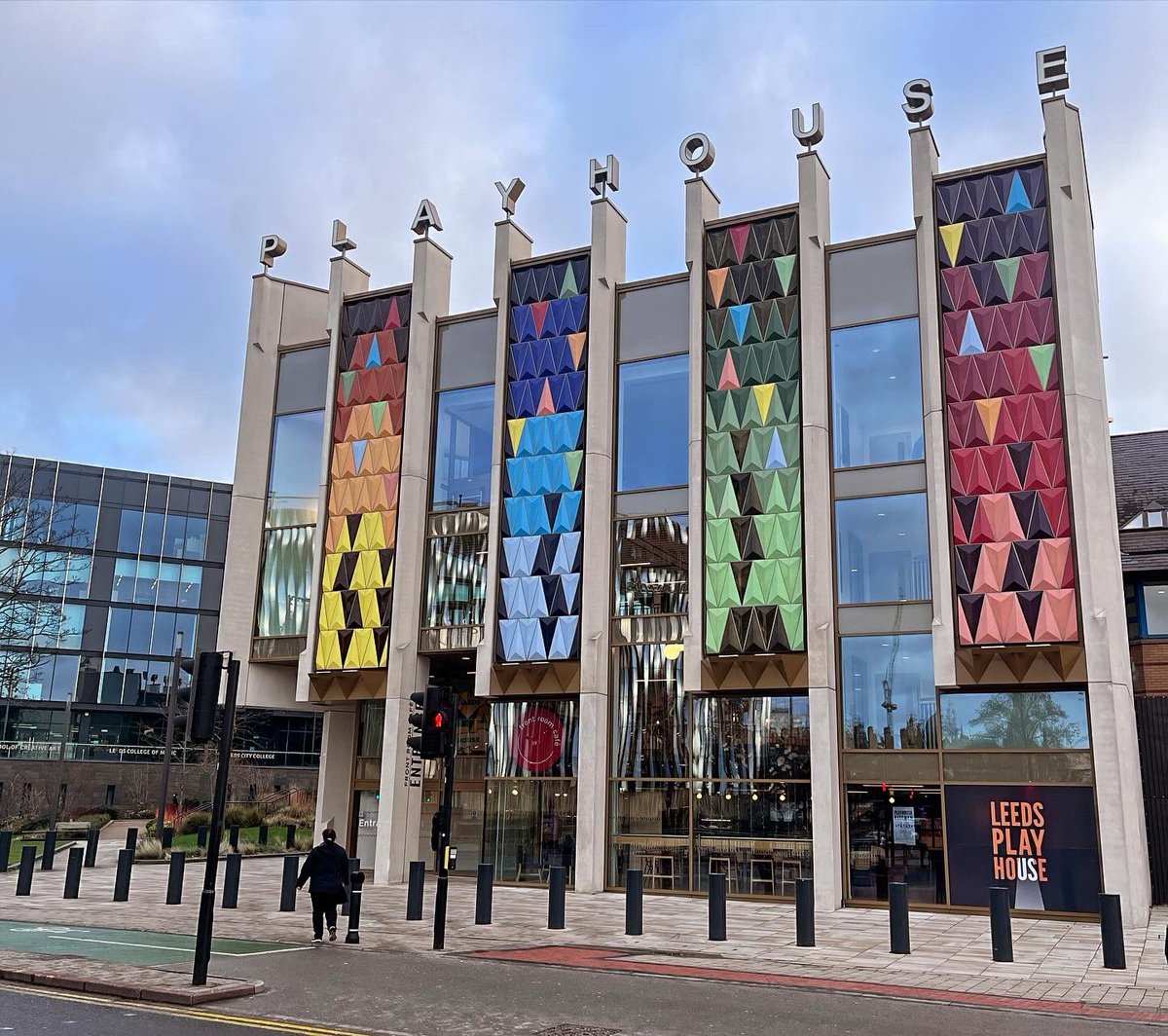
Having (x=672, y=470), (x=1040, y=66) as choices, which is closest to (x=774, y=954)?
(x=672, y=470)

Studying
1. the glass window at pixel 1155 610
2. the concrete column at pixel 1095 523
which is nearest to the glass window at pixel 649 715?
the concrete column at pixel 1095 523

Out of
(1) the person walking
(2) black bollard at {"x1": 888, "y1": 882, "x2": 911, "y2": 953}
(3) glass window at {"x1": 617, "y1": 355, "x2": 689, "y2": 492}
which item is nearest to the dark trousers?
(1) the person walking

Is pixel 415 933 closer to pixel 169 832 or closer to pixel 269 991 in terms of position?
pixel 269 991

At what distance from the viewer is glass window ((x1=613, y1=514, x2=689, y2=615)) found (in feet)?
83.7

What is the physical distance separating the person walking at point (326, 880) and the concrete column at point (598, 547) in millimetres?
9597

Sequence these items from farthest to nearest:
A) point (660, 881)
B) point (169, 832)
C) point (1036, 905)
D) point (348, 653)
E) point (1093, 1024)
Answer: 1. point (169, 832)
2. point (348, 653)
3. point (660, 881)
4. point (1036, 905)
5. point (1093, 1024)

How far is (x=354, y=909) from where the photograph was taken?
52.8 ft

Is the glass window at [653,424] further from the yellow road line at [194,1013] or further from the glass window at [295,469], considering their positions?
the yellow road line at [194,1013]

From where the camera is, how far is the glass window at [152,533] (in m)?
64.6

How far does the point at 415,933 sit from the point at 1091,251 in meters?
19.0

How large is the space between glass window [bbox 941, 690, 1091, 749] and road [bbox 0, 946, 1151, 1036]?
1104 cm

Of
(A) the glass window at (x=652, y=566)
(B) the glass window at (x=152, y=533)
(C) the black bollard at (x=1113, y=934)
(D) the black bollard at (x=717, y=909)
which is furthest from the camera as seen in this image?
(B) the glass window at (x=152, y=533)

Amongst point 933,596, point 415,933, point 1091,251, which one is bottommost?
point 415,933

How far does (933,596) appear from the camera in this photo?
890 inches
